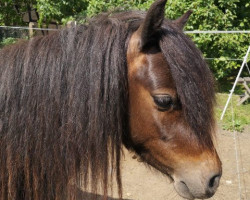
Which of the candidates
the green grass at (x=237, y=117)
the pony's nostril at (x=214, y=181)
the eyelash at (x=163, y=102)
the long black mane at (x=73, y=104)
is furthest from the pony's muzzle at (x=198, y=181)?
the green grass at (x=237, y=117)

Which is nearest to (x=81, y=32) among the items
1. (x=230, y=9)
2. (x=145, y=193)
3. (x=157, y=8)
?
(x=157, y=8)

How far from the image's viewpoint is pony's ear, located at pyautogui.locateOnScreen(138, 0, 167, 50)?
1230 millimetres

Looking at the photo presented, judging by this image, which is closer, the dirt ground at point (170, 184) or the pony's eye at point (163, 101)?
the pony's eye at point (163, 101)

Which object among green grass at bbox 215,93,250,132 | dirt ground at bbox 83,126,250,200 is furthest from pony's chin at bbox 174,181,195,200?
green grass at bbox 215,93,250,132

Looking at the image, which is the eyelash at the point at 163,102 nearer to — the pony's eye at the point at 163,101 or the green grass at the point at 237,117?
the pony's eye at the point at 163,101

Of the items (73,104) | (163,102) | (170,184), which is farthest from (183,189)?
(170,184)

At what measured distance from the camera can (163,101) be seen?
1.30m

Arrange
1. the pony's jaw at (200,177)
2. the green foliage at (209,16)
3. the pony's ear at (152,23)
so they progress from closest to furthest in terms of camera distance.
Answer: the pony's ear at (152,23) → the pony's jaw at (200,177) → the green foliage at (209,16)

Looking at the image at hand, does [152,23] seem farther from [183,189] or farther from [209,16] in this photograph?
[209,16]

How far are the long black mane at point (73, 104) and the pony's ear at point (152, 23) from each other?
0.07 meters

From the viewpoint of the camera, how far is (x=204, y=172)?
136 cm

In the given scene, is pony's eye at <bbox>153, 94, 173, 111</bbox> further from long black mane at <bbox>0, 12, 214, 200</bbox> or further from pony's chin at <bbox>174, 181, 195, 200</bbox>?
pony's chin at <bbox>174, 181, 195, 200</bbox>

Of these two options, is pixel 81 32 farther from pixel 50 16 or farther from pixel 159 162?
pixel 50 16

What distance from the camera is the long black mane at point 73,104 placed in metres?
1.32
